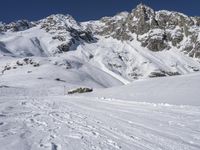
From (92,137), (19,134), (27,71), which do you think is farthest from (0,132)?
(27,71)

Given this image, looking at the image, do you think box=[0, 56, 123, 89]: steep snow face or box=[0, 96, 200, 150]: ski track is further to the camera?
box=[0, 56, 123, 89]: steep snow face

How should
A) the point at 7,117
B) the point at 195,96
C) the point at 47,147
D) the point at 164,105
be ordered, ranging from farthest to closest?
the point at 195,96, the point at 164,105, the point at 7,117, the point at 47,147

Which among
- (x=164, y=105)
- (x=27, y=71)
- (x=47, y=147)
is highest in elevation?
(x=27, y=71)

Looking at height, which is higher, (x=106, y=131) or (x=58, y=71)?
(x=58, y=71)

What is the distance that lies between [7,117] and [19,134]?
4.22m

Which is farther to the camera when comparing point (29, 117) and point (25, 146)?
point (29, 117)

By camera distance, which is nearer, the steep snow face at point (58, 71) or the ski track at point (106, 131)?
the ski track at point (106, 131)

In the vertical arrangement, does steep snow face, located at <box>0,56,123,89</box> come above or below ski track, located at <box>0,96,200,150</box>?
above

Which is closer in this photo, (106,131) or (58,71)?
(106,131)

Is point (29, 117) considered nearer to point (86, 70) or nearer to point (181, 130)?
point (181, 130)

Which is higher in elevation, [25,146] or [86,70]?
[86,70]

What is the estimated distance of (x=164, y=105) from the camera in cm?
1900

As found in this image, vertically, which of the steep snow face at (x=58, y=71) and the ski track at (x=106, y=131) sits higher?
the steep snow face at (x=58, y=71)

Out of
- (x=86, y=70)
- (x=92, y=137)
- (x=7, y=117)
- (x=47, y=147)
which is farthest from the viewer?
(x=86, y=70)
